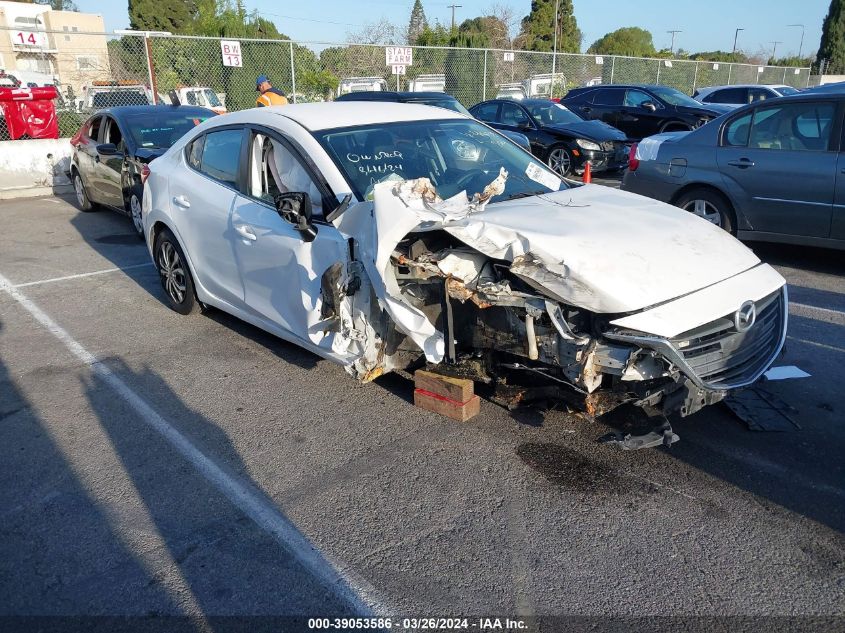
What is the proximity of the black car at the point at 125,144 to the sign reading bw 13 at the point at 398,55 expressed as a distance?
8.36 meters

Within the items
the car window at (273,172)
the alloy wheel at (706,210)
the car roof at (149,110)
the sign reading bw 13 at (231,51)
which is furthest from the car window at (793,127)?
the sign reading bw 13 at (231,51)

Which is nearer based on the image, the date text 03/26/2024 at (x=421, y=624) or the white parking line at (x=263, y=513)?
Answer: the date text 03/26/2024 at (x=421, y=624)

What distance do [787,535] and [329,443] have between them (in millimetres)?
2289

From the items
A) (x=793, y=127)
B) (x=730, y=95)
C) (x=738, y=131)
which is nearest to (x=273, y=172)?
(x=738, y=131)

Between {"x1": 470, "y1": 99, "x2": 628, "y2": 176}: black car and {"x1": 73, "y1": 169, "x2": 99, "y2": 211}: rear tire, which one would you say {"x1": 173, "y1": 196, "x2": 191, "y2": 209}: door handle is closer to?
{"x1": 73, "y1": 169, "x2": 99, "y2": 211}: rear tire

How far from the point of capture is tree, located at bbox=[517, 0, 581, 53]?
55375 millimetres

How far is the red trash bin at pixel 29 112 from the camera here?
491 inches

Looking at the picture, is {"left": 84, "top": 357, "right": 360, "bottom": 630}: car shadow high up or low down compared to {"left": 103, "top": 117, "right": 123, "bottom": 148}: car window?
down

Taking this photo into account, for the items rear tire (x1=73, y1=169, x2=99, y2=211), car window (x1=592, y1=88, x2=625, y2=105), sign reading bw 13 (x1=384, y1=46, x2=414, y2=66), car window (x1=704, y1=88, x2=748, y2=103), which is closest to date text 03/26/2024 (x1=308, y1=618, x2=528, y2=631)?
rear tire (x1=73, y1=169, x2=99, y2=211)

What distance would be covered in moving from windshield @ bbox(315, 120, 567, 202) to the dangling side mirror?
1.02ft

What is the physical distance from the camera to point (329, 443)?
12.9ft

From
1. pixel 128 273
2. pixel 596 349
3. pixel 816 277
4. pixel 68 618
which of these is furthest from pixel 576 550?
pixel 128 273

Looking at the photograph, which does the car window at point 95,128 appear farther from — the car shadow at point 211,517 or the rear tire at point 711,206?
the rear tire at point 711,206

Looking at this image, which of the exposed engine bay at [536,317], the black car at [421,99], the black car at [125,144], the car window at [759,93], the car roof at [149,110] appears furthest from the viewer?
the car window at [759,93]
